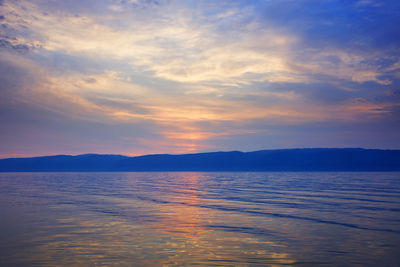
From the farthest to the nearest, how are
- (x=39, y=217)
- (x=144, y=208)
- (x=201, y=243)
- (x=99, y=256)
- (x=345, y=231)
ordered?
(x=144, y=208) → (x=39, y=217) → (x=345, y=231) → (x=201, y=243) → (x=99, y=256)

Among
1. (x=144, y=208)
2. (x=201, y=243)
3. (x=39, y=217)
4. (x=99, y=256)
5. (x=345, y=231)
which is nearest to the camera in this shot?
(x=99, y=256)

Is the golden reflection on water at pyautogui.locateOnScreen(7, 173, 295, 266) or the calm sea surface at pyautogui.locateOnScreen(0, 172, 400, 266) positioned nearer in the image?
the golden reflection on water at pyautogui.locateOnScreen(7, 173, 295, 266)

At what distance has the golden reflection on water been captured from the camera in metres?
10.9

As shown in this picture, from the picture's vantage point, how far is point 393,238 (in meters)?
13.9

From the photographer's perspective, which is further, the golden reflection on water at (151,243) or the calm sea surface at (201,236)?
the calm sea surface at (201,236)

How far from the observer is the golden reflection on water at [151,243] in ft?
35.8

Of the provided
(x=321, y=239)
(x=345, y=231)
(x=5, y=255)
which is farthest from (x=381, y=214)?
(x=5, y=255)

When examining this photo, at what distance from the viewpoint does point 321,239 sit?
13.9 m

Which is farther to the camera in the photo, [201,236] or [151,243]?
[201,236]

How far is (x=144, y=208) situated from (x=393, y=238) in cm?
1648

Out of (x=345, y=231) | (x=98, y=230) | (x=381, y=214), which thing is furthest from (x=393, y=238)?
(x=98, y=230)

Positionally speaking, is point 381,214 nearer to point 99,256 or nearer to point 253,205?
point 253,205

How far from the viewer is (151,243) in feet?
43.4

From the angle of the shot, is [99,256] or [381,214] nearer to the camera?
[99,256]
